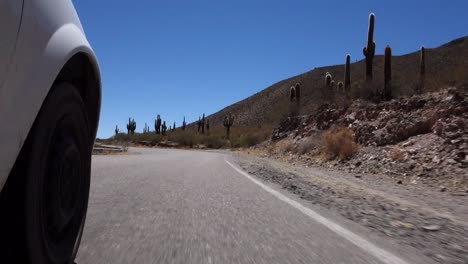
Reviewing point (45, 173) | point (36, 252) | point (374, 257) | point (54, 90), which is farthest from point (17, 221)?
point (374, 257)

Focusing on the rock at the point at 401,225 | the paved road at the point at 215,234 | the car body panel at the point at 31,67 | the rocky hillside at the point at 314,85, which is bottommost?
the rock at the point at 401,225

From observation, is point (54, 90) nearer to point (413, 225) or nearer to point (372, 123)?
point (413, 225)

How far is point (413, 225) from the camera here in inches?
248

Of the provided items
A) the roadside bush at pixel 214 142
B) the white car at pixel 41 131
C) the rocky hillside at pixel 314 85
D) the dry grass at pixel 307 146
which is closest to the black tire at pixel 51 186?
the white car at pixel 41 131

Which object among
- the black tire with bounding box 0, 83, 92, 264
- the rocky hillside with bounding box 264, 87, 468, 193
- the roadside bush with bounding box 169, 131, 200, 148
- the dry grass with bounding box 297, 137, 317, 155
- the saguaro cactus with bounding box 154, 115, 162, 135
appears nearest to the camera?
the black tire with bounding box 0, 83, 92, 264

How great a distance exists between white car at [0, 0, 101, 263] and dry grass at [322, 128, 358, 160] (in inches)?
799

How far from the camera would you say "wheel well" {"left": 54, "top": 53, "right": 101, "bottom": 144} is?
3176 mm

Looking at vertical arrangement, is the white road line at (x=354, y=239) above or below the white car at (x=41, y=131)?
below

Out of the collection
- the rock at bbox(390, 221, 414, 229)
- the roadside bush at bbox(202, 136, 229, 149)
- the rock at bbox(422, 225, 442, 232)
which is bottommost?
the rock at bbox(422, 225, 442, 232)

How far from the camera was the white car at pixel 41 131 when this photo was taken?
2.15m

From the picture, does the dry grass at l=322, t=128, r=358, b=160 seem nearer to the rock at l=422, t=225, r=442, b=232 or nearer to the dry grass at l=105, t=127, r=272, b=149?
the rock at l=422, t=225, r=442, b=232

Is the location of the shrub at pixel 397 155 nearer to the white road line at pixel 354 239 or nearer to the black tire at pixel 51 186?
the white road line at pixel 354 239

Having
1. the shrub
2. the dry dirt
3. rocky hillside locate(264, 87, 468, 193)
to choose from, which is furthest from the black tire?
the shrub

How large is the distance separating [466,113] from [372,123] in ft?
21.7
